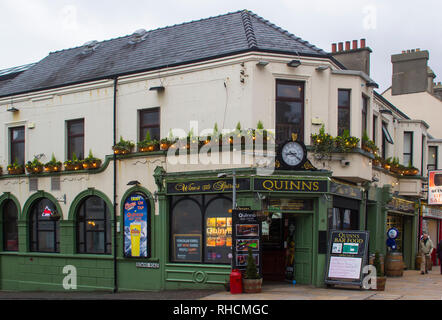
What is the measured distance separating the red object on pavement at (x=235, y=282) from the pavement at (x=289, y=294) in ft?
0.59

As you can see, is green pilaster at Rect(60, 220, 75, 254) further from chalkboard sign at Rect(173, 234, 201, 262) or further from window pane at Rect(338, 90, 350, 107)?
window pane at Rect(338, 90, 350, 107)

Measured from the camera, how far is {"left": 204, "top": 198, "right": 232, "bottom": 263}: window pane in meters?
16.7

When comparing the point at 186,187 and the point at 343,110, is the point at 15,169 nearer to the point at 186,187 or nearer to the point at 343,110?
the point at 186,187

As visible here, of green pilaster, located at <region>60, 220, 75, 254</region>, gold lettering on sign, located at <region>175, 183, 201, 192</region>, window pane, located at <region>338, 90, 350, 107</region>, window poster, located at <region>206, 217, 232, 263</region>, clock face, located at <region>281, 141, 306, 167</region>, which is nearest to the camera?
clock face, located at <region>281, 141, 306, 167</region>

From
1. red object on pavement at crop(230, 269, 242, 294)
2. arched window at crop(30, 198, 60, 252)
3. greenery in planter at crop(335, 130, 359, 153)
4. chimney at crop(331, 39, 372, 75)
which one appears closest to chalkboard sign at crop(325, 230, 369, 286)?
greenery in planter at crop(335, 130, 359, 153)

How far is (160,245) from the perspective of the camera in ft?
58.3

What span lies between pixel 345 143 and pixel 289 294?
497cm

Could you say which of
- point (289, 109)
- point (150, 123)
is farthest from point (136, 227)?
point (289, 109)

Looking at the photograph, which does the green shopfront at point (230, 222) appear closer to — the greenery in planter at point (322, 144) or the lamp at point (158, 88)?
the greenery in planter at point (322, 144)

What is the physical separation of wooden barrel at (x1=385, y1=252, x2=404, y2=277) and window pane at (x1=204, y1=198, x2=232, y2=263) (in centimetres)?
725

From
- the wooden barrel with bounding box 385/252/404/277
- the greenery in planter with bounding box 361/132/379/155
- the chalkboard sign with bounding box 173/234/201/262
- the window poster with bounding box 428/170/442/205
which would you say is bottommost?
the wooden barrel with bounding box 385/252/404/277
